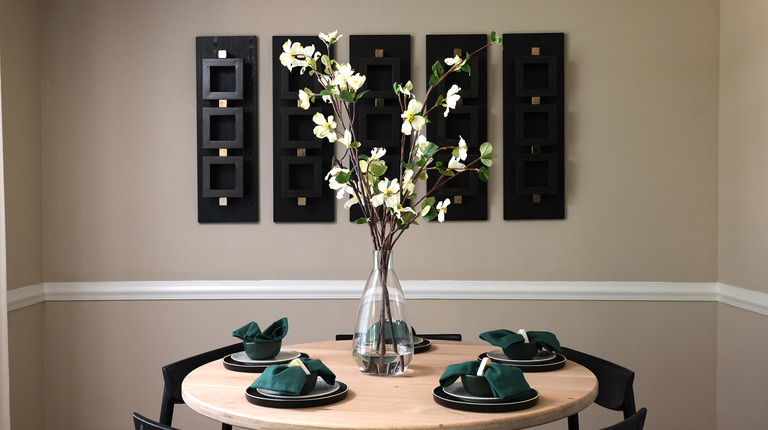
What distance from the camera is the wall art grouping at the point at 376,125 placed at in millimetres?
3197

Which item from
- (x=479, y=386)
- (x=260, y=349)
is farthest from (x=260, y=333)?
(x=479, y=386)

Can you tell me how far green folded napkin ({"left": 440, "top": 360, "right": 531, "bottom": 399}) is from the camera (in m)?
1.50

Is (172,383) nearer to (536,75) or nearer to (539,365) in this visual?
(539,365)

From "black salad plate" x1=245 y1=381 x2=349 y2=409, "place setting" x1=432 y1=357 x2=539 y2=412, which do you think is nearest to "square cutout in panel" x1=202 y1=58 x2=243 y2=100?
"black salad plate" x1=245 y1=381 x2=349 y2=409

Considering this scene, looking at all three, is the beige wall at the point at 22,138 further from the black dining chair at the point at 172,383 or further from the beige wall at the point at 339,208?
the black dining chair at the point at 172,383

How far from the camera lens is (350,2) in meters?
3.24

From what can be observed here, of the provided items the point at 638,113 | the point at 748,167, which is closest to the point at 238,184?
the point at 638,113

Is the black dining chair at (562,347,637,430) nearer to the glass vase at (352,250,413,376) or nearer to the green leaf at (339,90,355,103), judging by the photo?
the glass vase at (352,250,413,376)

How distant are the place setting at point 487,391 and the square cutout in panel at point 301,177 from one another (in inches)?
69.3

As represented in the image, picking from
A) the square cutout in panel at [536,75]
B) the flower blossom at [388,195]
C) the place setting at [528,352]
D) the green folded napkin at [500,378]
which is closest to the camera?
A: the green folded napkin at [500,378]

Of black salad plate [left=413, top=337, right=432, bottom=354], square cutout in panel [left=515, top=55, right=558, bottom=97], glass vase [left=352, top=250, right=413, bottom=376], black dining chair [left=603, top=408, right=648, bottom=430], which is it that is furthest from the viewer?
square cutout in panel [left=515, top=55, right=558, bottom=97]

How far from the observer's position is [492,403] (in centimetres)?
149

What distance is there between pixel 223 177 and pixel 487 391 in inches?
82.3

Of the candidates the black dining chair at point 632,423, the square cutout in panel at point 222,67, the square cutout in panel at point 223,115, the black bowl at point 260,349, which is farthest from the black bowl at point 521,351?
the square cutout in panel at point 222,67
